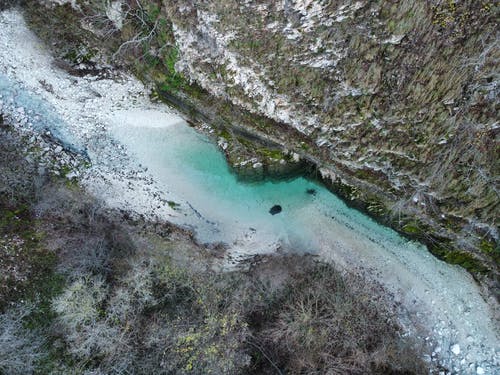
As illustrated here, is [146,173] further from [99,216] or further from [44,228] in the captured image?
[44,228]

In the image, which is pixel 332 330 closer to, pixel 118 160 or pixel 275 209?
pixel 275 209

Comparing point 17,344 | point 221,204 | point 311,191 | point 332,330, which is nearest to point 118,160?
point 221,204

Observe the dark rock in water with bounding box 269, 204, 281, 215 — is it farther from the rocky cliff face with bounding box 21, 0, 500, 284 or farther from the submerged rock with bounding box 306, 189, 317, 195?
the rocky cliff face with bounding box 21, 0, 500, 284

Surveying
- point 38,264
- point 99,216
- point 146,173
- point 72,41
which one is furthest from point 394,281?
point 72,41

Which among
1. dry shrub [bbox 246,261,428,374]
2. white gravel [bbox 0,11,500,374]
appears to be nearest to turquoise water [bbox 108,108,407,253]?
white gravel [bbox 0,11,500,374]

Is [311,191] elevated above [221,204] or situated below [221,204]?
above

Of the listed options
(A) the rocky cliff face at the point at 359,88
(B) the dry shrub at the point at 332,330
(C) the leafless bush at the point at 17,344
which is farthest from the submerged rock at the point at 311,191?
(C) the leafless bush at the point at 17,344
